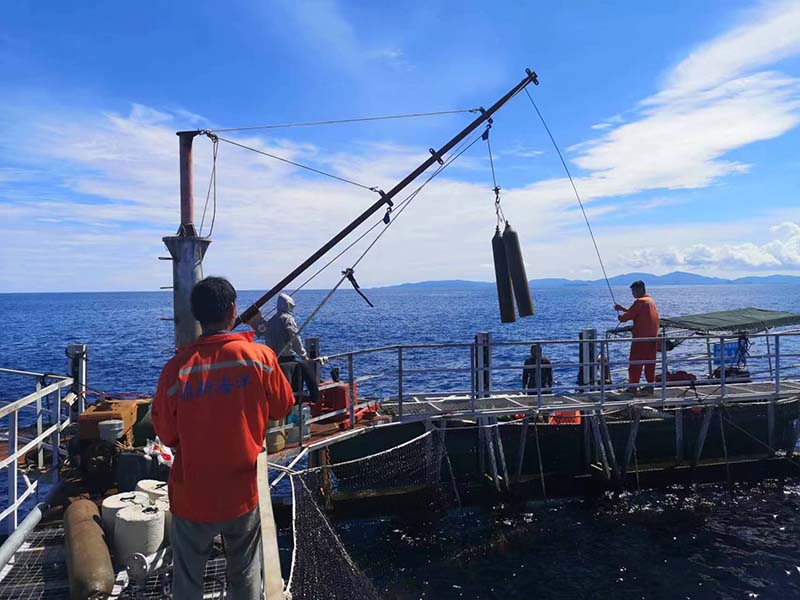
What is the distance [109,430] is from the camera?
8.49 m

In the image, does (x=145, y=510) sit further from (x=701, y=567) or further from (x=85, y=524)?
(x=701, y=567)

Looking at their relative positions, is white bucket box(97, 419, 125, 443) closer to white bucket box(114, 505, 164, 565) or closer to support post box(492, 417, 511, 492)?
white bucket box(114, 505, 164, 565)

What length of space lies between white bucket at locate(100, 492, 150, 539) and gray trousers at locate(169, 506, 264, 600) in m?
2.65

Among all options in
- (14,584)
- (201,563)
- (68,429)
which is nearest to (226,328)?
(201,563)

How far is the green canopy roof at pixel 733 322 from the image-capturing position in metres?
16.0

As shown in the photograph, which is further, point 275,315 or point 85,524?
point 275,315

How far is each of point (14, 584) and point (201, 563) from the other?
2.96 meters

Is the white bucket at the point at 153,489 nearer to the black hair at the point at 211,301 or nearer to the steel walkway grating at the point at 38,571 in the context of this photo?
the steel walkway grating at the point at 38,571

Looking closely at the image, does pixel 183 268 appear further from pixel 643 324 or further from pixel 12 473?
pixel 643 324

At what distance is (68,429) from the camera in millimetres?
10773

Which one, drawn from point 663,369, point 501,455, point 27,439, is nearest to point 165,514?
point 27,439

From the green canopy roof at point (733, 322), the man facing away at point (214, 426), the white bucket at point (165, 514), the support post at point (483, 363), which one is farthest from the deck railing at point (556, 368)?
the man facing away at point (214, 426)

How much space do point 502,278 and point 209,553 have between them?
872 centimetres

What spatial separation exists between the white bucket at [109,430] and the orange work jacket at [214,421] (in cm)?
524
